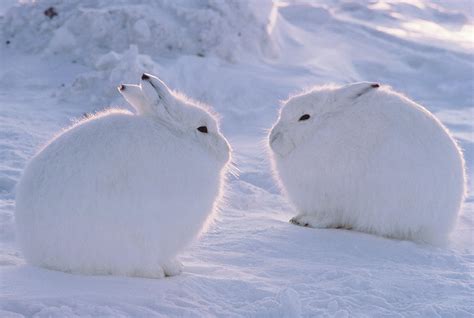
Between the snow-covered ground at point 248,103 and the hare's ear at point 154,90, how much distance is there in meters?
0.89

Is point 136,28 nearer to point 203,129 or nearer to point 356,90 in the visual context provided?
point 356,90

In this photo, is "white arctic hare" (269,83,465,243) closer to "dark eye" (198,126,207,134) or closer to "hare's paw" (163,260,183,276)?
"dark eye" (198,126,207,134)

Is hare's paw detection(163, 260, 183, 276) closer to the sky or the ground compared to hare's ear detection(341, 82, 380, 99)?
Result: closer to the ground

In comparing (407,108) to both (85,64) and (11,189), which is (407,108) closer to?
(11,189)

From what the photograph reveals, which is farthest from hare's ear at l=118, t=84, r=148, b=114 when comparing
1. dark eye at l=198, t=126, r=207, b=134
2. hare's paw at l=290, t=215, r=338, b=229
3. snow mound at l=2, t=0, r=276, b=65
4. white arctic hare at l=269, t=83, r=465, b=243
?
snow mound at l=2, t=0, r=276, b=65

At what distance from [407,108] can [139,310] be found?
2824 mm

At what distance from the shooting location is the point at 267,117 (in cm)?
829

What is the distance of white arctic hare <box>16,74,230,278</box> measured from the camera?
3.39 meters

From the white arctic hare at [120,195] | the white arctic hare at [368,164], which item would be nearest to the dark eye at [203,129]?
the white arctic hare at [120,195]

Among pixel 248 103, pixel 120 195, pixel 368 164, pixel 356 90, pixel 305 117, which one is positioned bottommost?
pixel 248 103

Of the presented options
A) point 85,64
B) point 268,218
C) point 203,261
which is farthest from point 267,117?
point 203,261

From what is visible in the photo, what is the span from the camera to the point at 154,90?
3.71 m

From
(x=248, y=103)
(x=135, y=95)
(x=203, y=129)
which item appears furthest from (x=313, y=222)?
(x=248, y=103)

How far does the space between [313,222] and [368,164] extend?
0.56m
